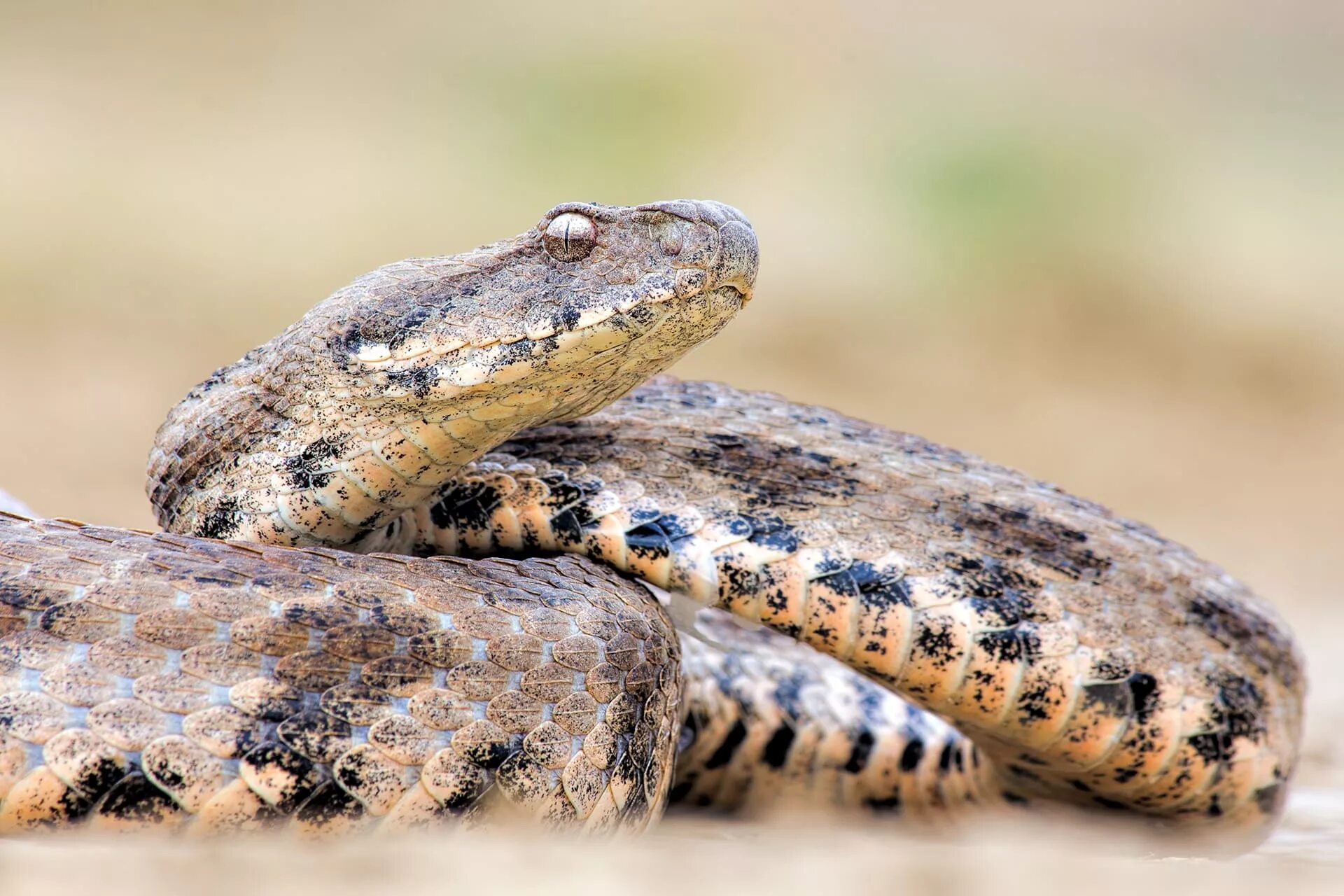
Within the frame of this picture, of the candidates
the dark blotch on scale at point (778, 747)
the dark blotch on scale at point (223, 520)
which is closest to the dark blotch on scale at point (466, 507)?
the dark blotch on scale at point (223, 520)

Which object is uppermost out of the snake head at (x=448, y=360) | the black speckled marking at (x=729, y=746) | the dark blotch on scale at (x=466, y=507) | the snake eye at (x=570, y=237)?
the snake eye at (x=570, y=237)

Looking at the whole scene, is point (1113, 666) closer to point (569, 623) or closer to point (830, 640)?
point (830, 640)

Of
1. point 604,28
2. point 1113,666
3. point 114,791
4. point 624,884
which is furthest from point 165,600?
point 604,28

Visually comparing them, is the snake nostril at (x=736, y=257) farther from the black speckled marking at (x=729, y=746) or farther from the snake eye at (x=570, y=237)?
the black speckled marking at (x=729, y=746)

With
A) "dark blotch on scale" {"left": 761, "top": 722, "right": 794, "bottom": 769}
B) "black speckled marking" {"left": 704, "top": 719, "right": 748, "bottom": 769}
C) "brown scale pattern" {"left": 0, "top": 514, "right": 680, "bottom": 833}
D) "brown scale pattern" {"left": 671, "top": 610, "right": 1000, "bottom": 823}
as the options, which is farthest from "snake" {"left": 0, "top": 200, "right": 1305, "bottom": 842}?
"black speckled marking" {"left": 704, "top": 719, "right": 748, "bottom": 769}

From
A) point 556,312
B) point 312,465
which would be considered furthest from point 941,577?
point 312,465

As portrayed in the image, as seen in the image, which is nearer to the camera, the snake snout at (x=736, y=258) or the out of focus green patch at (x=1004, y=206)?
the snake snout at (x=736, y=258)

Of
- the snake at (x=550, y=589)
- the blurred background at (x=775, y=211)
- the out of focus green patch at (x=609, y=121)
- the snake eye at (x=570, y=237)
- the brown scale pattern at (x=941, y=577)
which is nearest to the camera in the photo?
the snake at (x=550, y=589)

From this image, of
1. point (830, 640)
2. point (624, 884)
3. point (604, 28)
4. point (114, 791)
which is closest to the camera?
point (624, 884)
